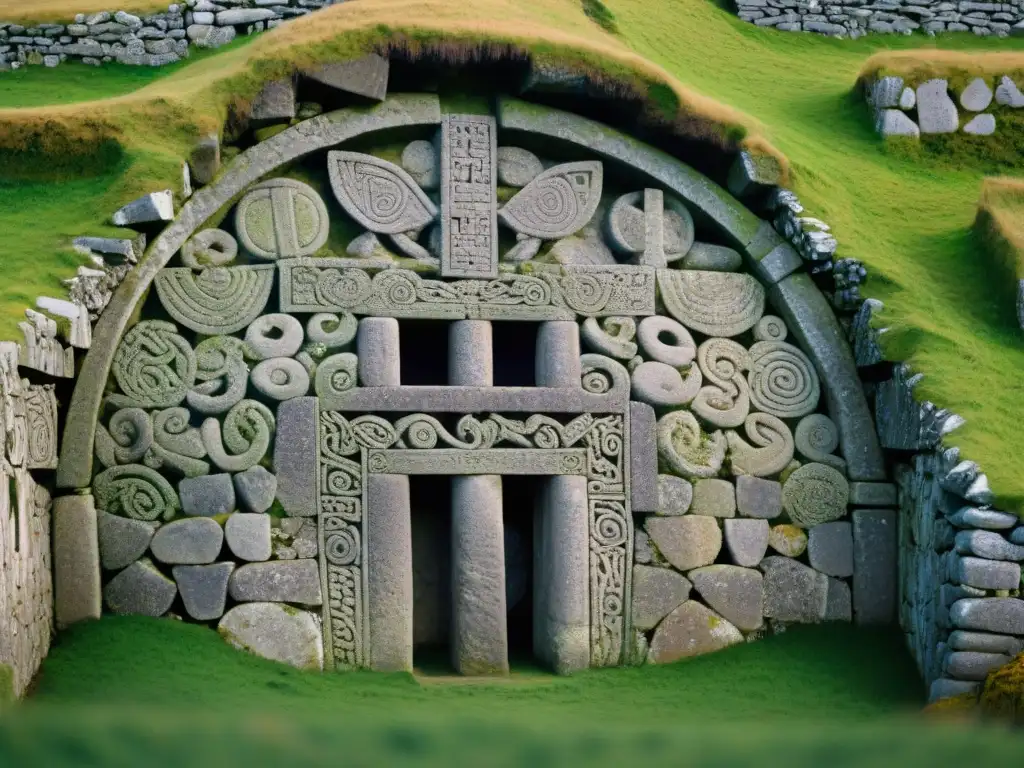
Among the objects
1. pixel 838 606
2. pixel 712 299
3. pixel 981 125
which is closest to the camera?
pixel 838 606

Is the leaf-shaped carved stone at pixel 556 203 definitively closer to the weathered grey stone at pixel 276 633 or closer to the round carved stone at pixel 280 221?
the round carved stone at pixel 280 221

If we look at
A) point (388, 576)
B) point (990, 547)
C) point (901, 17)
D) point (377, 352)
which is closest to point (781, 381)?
point (990, 547)

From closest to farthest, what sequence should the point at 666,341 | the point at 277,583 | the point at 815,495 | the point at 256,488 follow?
the point at 277,583 → the point at 256,488 → the point at 815,495 → the point at 666,341

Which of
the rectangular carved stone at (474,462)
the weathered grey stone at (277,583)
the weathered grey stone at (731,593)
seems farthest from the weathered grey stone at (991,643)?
the weathered grey stone at (277,583)

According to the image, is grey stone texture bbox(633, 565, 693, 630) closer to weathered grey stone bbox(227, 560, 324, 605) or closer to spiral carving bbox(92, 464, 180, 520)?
weathered grey stone bbox(227, 560, 324, 605)

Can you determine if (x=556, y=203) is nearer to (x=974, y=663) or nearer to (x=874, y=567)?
(x=874, y=567)

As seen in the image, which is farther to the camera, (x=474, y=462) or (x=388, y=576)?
(x=474, y=462)
